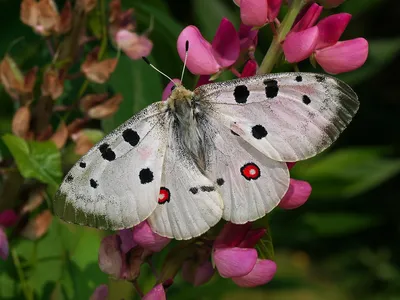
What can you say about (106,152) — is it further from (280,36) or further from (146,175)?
(280,36)

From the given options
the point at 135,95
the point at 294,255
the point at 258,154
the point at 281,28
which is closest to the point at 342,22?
the point at 281,28

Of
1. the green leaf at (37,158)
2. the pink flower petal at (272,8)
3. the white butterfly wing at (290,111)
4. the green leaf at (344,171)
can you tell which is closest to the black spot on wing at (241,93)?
the white butterfly wing at (290,111)

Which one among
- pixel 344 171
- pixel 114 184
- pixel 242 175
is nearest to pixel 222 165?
pixel 242 175

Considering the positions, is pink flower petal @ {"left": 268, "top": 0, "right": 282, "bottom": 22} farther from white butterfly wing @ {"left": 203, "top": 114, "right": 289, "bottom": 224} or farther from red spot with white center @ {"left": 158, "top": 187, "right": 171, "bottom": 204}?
red spot with white center @ {"left": 158, "top": 187, "right": 171, "bottom": 204}

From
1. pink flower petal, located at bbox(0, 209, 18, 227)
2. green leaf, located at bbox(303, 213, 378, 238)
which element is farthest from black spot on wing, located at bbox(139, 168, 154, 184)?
green leaf, located at bbox(303, 213, 378, 238)

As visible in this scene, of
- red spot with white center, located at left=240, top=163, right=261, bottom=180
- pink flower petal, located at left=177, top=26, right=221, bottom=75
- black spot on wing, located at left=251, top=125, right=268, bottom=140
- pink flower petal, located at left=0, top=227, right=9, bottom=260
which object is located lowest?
pink flower petal, located at left=0, top=227, right=9, bottom=260

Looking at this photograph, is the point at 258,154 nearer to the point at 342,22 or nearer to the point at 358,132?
the point at 342,22
